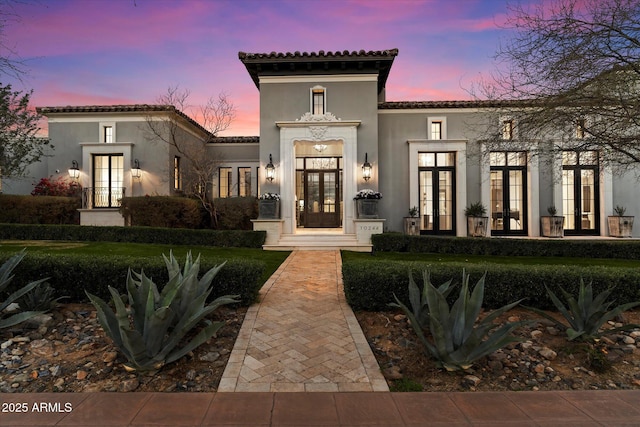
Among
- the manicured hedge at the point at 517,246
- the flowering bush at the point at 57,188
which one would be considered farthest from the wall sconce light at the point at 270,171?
the flowering bush at the point at 57,188

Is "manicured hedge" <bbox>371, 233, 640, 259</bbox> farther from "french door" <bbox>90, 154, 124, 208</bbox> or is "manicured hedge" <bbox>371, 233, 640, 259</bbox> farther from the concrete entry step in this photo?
"french door" <bbox>90, 154, 124, 208</bbox>

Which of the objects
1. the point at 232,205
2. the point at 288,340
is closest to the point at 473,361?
the point at 288,340

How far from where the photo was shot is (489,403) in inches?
94.0

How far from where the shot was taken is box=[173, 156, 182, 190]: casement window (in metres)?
14.7

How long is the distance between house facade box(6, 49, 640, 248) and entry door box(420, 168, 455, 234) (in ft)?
0.14

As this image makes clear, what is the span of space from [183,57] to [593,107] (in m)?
12.5

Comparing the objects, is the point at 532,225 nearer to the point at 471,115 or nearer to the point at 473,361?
the point at 471,115

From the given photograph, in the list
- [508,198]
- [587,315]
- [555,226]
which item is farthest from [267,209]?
[555,226]

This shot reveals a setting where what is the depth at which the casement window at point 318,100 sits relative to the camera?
1197cm

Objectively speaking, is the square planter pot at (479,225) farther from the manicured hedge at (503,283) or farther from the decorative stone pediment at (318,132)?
the manicured hedge at (503,283)

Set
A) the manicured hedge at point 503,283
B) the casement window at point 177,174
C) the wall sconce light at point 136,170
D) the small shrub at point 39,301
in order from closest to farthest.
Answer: the small shrub at point 39,301 → the manicured hedge at point 503,283 → the wall sconce light at point 136,170 → the casement window at point 177,174

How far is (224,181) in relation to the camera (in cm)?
1645

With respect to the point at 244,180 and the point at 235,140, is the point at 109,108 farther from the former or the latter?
the point at 244,180

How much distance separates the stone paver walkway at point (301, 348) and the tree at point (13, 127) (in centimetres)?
843
